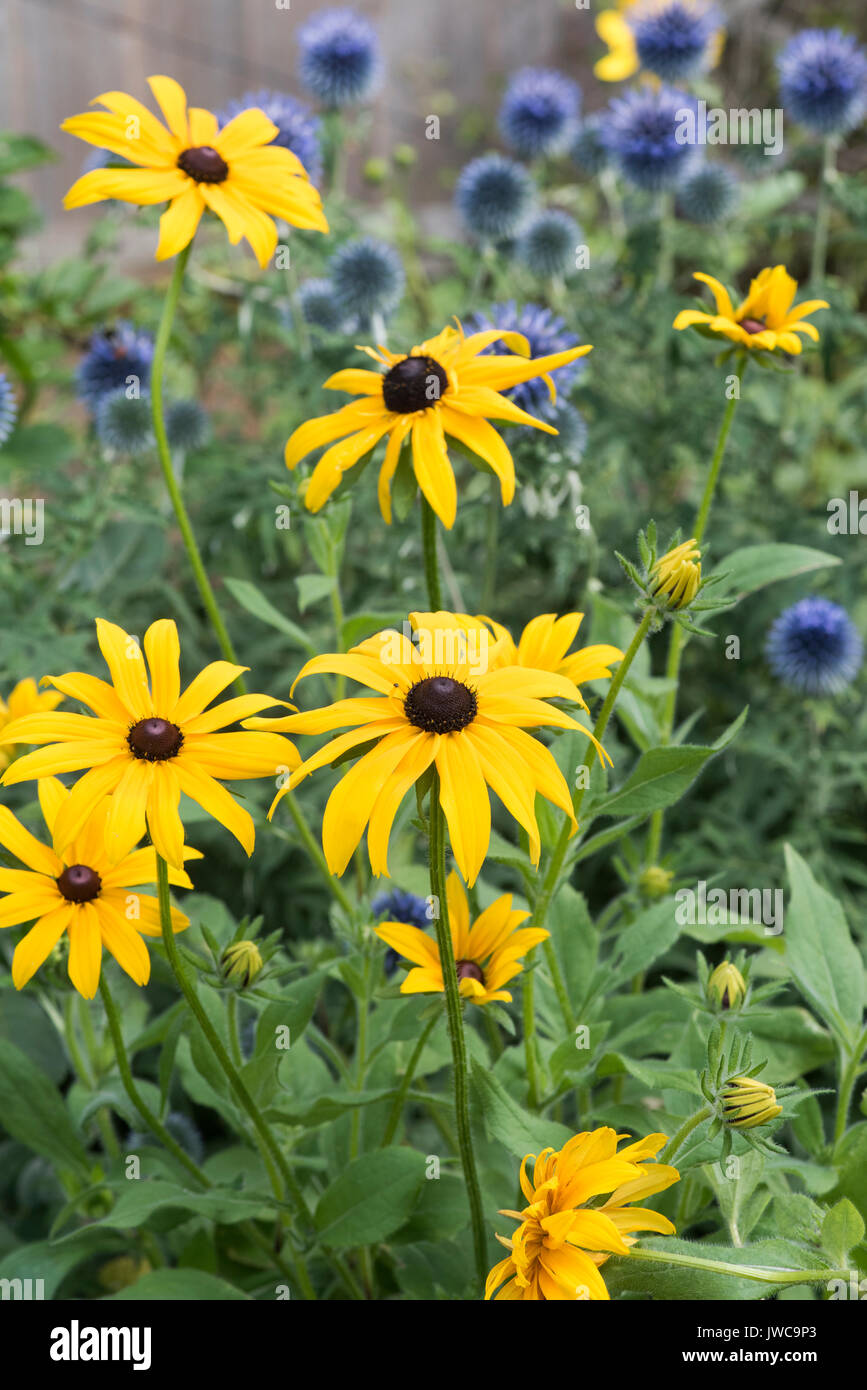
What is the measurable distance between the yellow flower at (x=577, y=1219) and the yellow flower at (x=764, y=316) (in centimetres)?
65

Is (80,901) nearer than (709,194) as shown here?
Yes

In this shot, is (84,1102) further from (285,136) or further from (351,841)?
(285,136)

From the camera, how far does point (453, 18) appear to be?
398cm

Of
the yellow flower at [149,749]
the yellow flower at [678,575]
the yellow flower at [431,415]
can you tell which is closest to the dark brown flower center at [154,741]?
the yellow flower at [149,749]

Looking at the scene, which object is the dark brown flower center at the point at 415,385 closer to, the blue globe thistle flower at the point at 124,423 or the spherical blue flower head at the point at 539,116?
the blue globe thistle flower at the point at 124,423

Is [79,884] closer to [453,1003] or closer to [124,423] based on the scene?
[453,1003]

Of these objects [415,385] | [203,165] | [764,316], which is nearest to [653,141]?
[764,316]

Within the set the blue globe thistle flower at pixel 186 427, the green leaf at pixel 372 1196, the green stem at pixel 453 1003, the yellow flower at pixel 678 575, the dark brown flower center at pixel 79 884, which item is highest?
the blue globe thistle flower at pixel 186 427

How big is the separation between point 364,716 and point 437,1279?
1.92 ft

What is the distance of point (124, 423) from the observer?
1.80m

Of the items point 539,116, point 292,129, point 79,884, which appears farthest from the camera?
point 539,116

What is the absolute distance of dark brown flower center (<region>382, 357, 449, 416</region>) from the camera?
3.02 feet

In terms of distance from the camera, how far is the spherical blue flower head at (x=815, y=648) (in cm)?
165

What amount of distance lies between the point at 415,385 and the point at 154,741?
1.09 feet
